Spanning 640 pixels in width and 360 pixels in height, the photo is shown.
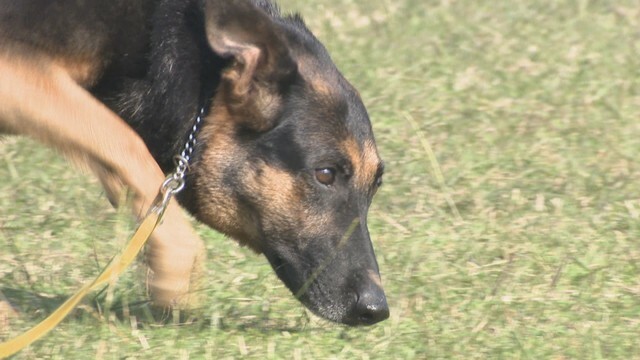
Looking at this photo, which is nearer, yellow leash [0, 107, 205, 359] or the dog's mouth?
yellow leash [0, 107, 205, 359]

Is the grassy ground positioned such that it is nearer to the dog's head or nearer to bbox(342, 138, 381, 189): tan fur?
the dog's head

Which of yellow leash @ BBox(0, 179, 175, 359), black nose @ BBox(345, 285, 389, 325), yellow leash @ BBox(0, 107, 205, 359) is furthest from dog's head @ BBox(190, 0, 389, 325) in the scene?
yellow leash @ BBox(0, 179, 175, 359)

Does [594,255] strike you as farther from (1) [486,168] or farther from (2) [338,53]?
(2) [338,53]

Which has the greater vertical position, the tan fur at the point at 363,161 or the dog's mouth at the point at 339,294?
the tan fur at the point at 363,161

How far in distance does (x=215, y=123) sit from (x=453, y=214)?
2.06m

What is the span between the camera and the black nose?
200 inches

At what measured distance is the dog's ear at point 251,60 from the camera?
16.8ft

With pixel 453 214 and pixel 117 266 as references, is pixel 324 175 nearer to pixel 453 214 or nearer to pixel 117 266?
pixel 117 266

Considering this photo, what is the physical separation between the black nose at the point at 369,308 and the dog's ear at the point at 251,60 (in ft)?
2.55

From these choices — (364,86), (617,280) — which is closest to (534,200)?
(617,280)

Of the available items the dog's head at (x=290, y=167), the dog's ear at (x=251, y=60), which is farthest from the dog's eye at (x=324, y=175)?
the dog's ear at (x=251, y=60)

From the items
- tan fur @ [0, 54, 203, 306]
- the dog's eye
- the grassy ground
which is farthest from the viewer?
the grassy ground

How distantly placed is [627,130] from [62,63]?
4167mm

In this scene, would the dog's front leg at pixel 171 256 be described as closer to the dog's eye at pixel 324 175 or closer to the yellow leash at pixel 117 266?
the yellow leash at pixel 117 266
